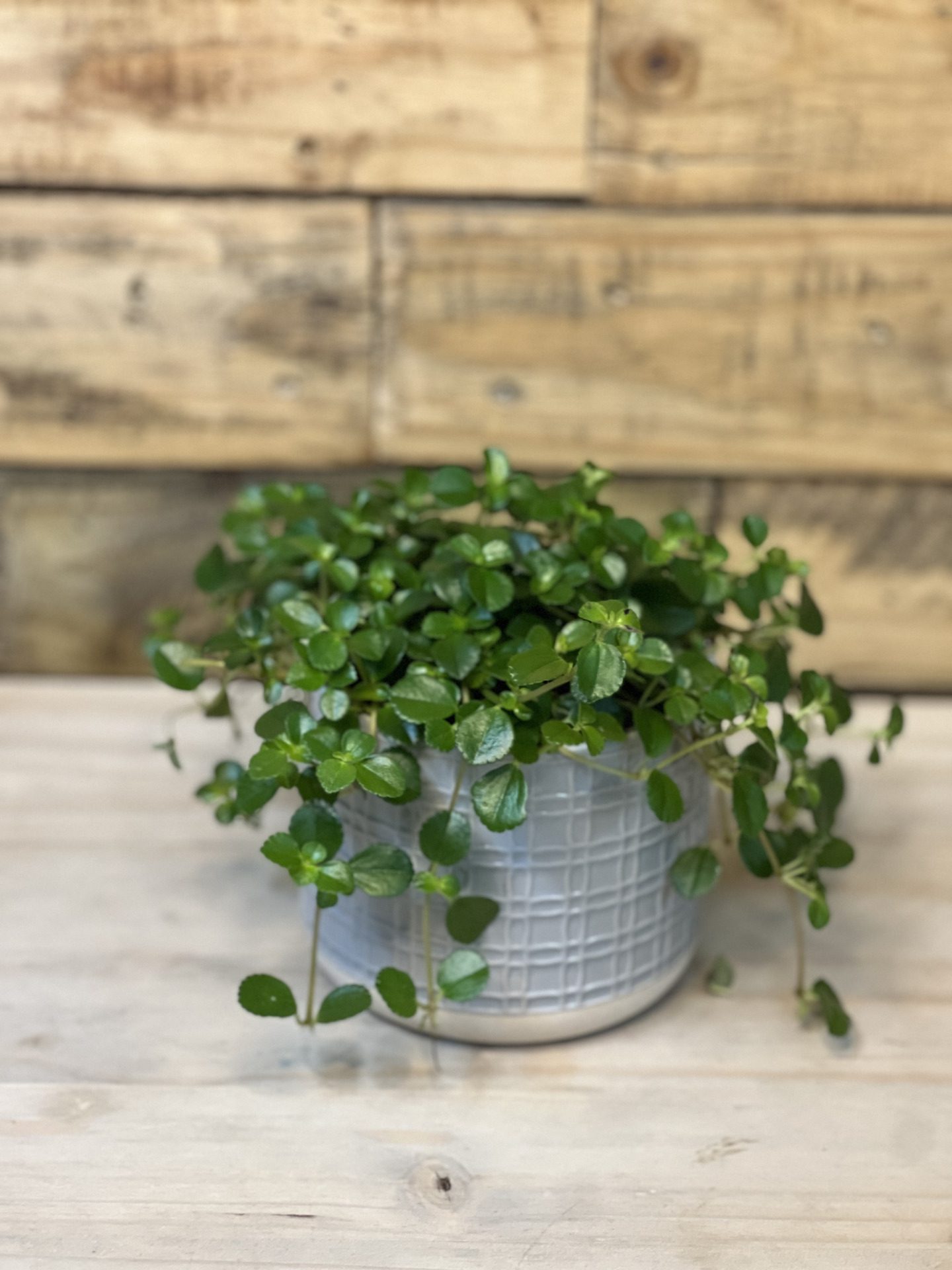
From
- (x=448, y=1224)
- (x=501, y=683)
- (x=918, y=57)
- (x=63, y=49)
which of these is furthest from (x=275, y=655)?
(x=918, y=57)

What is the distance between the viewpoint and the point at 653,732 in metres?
0.60

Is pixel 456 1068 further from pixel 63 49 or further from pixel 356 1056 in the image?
pixel 63 49

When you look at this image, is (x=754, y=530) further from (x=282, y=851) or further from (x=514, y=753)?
(x=282, y=851)

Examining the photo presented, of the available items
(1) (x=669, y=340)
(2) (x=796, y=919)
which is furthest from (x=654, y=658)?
(1) (x=669, y=340)

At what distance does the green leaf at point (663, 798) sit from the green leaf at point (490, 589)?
0.11 meters

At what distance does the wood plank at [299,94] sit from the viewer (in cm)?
99

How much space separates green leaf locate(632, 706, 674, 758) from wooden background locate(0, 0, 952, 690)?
20.8 inches

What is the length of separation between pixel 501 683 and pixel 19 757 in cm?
52

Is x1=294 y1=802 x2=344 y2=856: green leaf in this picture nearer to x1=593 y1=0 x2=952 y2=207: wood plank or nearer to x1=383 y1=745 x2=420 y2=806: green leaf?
x1=383 y1=745 x2=420 y2=806: green leaf

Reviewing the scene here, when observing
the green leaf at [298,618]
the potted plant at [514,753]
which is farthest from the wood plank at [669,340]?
the green leaf at [298,618]

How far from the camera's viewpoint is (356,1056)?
671 millimetres

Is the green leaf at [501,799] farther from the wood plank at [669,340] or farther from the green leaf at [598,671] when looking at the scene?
the wood plank at [669,340]

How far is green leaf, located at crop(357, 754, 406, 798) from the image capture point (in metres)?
0.57

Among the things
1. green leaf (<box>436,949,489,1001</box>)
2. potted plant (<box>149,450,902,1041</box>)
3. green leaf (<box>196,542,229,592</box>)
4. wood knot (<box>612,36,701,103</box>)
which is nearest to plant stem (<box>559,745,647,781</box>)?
potted plant (<box>149,450,902,1041</box>)
